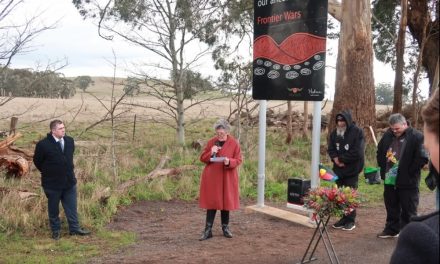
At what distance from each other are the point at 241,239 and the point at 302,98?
7.69 ft

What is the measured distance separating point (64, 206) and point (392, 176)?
4654 mm

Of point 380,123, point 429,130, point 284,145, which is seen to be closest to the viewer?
point 429,130

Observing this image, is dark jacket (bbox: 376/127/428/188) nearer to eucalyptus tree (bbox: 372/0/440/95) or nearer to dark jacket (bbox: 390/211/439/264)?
dark jacket (bbox: 390/211/439/264)

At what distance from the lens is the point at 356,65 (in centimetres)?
1433

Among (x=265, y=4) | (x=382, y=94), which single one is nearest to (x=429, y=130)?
(x=265, y=4)

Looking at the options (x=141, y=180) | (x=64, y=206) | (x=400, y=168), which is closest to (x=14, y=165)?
(x=141, y=180)

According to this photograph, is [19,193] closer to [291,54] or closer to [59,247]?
[59,247]

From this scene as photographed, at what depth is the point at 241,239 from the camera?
7141 mm

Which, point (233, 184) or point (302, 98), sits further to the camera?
point (302, 98)

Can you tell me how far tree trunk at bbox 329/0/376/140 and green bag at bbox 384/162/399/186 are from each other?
7916 mm

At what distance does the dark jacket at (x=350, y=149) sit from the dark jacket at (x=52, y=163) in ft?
12.8

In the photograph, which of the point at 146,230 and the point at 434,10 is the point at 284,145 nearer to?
the point at 434,10

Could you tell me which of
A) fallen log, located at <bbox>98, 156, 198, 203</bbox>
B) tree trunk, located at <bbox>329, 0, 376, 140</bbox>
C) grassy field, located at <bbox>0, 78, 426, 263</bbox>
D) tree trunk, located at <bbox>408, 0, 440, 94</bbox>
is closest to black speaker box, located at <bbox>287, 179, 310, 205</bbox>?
grassy field, located at <bbox>0, 78, 426, 263</bbox>

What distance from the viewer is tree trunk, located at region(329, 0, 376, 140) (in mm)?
14031
